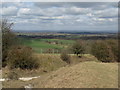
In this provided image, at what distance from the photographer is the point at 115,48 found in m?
30.9

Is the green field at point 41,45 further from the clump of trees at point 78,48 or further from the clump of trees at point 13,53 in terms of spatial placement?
Result: the clump of trees at point 13,53

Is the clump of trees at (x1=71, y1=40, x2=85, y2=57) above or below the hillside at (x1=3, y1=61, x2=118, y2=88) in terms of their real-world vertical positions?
below

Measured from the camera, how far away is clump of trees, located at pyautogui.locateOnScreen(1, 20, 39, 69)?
25.4 meters

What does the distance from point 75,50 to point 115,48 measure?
37.9 ft

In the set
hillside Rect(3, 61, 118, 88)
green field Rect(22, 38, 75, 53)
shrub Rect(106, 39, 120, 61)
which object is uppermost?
hillside Rect(3, 61, 118, 88)

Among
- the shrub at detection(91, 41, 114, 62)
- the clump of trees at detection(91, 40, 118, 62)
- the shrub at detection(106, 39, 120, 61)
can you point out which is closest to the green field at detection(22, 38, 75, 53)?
the shrub at detection(91, 41, 114, 62)

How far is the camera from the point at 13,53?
84.4ft

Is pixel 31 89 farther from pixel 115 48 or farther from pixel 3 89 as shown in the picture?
pixel 115 48

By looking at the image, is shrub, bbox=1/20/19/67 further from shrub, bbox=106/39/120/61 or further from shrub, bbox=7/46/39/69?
shrub, bbox=106/39/120/61

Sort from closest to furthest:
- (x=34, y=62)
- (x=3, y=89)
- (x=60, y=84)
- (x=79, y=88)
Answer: (x=79, y=88), (x=60, y=84), (x=3, y=89), (x=34, y=62)

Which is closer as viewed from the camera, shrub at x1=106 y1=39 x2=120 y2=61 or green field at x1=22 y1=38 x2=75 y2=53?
shrub at x1=106 y1=39 x2=120 y2=61

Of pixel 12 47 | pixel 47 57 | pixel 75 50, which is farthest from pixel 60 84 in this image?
pixel 75 50

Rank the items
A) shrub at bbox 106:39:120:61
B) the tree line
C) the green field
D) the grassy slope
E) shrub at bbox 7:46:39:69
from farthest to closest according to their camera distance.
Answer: the green field, shrub at bbox 106:39:120:61, the tree line, shrub at bbox 7:46:39:69, the grassy slope

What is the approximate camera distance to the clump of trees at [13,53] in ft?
83.4
